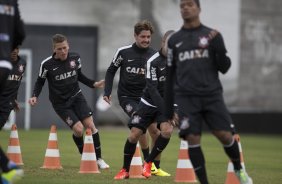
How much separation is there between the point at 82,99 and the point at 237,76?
68.8ft

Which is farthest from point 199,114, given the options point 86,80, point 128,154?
point 86,80

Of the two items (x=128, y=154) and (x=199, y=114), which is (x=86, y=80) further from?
(x=199, y=114)

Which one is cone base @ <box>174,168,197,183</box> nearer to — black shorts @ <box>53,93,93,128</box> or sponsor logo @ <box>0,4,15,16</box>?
black shorts @ <box>53,93,93,128</box>

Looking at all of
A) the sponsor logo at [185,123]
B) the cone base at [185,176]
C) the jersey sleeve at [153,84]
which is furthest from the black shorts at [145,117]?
the sponsor logo at [185,123]

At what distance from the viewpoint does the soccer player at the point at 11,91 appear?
13.9 m

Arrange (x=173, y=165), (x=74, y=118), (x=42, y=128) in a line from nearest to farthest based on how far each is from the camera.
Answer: (x=74, y=118) < (x=173, y=165) < (x=42, y=128)

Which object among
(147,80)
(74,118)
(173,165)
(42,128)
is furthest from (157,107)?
(42,128)

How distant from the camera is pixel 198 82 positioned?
9625 mm

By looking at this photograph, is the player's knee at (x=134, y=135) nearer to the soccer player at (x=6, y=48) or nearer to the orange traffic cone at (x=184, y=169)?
the orange traffic cone at (x=184, y=169)

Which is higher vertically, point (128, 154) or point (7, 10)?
point (7, 10)

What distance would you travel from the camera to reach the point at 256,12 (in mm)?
35094

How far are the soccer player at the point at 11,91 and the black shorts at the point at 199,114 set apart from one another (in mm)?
5007

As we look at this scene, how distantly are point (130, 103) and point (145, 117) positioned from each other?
101 centimetres

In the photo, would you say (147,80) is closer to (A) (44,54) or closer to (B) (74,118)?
(B) (74,118)
